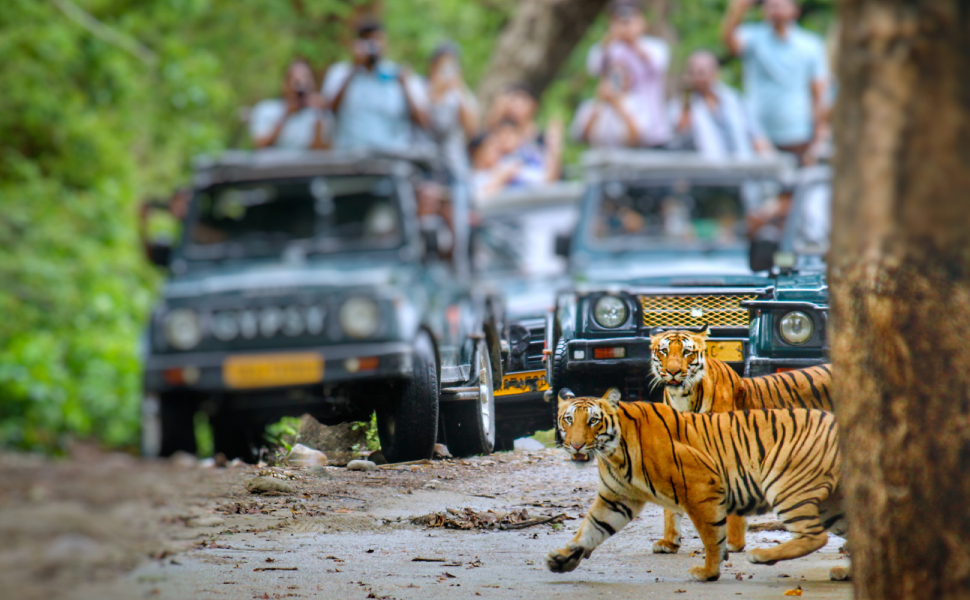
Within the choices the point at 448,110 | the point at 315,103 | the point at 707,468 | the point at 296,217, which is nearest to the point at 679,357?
the point at 707,468

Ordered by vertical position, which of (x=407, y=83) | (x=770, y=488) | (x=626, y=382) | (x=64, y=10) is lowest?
(x=770, y=488)

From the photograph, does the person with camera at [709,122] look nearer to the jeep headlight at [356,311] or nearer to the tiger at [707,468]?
the jeep headlight at [356,311]

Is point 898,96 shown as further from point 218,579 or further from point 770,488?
point 218,579

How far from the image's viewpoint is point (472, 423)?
2057 mm

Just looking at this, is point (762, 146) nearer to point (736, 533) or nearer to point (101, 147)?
point (736, 533)

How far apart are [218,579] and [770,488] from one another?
965 millimetres

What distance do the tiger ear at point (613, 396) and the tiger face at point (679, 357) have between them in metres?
0.07

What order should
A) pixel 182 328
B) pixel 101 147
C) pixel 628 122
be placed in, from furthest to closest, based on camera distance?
1. pixel 101 147
2. pixel 628 122
3. pixel 182 328

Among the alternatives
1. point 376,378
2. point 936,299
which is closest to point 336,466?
point 376,378

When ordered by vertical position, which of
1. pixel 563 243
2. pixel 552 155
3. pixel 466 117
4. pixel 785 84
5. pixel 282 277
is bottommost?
pixel 282 277

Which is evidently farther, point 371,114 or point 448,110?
point 448,110

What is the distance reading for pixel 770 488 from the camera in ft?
6.51

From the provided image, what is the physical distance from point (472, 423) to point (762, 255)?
0.78 metres

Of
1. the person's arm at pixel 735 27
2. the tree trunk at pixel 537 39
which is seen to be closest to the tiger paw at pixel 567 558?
the person's arm at pixel 735 27
